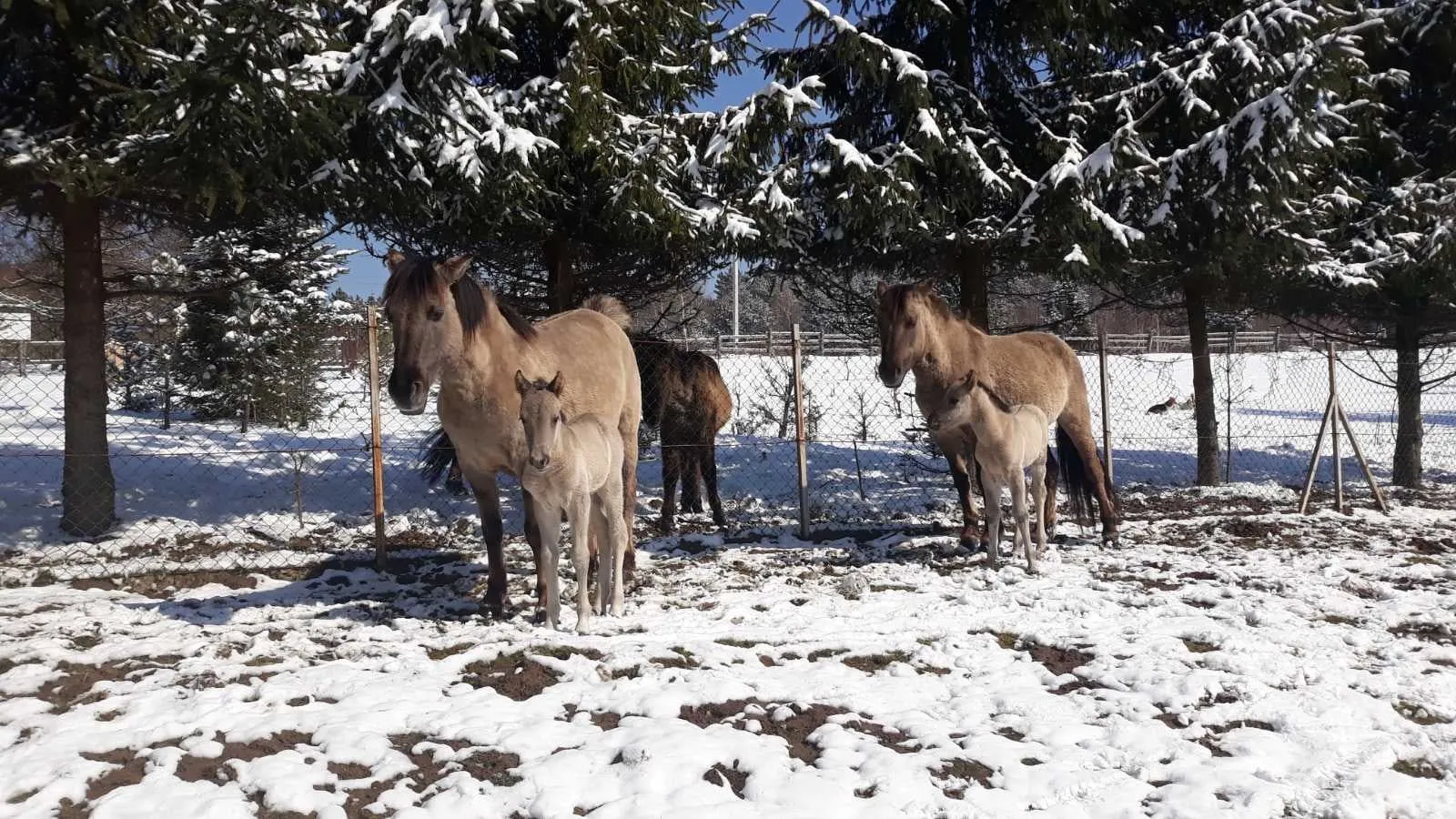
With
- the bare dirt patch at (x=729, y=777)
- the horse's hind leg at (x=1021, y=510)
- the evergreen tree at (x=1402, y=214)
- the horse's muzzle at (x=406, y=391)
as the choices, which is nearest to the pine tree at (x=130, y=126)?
the horse's muzzle at (x=406, y=391)

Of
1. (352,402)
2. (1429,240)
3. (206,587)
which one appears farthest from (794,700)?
(352,402)

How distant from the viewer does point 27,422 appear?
568 inches

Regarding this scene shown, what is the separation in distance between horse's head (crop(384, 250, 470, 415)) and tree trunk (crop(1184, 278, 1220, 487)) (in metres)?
10.3

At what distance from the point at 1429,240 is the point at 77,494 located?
50.4ft

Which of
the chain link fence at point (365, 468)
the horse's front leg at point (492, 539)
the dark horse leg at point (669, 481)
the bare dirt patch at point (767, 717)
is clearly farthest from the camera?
the dark horse leg at point (669, 481)

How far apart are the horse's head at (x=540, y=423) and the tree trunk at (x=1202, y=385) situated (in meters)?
10.0

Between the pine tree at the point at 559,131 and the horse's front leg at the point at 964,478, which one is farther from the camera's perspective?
the horse's front leg at the point at 964,478

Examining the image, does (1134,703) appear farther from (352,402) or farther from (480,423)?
(352,402)

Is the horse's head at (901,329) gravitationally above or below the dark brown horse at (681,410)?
above

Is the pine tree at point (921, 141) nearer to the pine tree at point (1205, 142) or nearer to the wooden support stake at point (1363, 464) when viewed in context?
the pine tree at point (1205, 142)

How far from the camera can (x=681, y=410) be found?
1025 centimetres

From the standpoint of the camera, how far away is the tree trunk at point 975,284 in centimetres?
1028

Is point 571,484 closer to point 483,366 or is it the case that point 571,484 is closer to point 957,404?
point 483,366

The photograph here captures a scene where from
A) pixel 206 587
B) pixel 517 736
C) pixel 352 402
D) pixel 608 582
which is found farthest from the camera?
pixel 352 402
